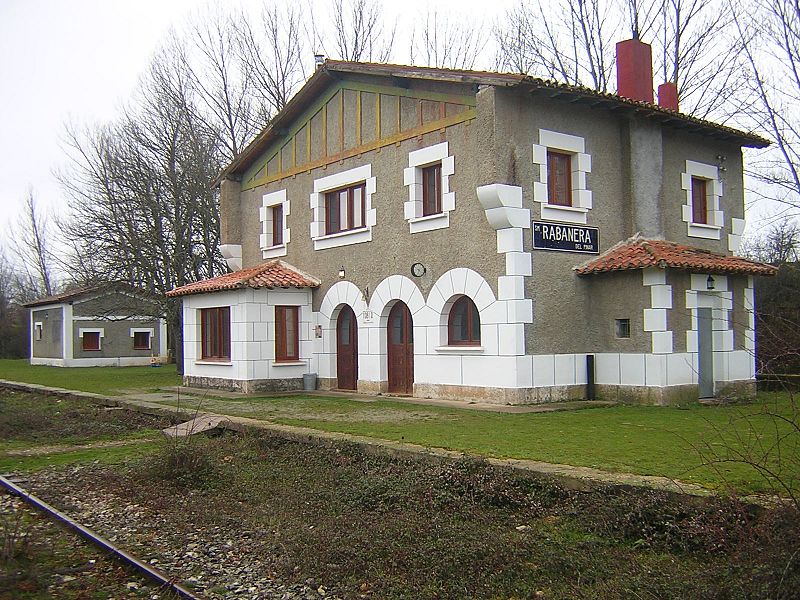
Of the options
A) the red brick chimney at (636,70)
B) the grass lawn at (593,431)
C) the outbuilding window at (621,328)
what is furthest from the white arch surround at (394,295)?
the red brick chimney at (636,70)

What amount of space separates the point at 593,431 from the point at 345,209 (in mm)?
10204

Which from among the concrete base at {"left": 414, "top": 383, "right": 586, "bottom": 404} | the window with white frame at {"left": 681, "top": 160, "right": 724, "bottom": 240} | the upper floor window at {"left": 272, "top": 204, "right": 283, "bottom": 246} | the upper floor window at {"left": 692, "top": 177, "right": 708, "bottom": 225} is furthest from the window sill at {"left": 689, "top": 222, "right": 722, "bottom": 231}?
the upper floor window at {"left": 272, "top": 204, "right": 283, "bottom": 246}

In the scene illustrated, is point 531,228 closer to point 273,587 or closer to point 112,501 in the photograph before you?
A: point 112,501

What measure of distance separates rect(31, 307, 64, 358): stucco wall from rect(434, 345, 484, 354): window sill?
101ft

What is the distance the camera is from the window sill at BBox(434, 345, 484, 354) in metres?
15.3

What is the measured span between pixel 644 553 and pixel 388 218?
41.5 ft

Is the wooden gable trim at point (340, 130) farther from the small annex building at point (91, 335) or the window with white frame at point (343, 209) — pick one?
the small annex building at point (91, 335)

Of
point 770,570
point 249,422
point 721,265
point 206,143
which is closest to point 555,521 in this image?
point 770,570

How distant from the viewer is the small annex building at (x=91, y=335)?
133ft

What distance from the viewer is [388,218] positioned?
17750mm

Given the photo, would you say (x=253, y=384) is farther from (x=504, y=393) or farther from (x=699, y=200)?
(x=699, y=200)

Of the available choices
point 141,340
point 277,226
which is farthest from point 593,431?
point 141,340

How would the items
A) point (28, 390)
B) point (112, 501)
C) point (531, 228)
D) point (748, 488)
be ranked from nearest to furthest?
1. point (748, 488)
2. point (112, 501)
3. point (531, 228)
4. point (28, 390)

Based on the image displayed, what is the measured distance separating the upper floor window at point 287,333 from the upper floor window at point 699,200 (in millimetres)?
10009
